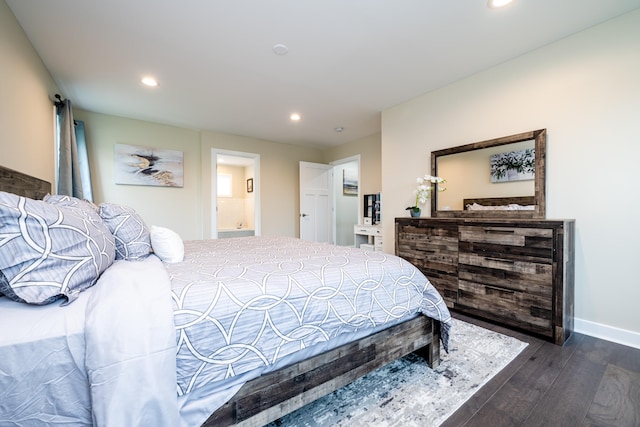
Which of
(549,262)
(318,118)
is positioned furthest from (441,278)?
(318,118)

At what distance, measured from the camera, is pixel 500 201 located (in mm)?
2562

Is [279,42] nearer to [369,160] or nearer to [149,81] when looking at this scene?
[149,81]

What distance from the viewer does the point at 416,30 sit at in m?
2.10

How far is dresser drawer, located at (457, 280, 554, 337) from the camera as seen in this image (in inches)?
80.6

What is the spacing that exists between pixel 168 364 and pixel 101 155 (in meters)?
4.31

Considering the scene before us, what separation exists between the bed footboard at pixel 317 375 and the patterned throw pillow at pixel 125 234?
3.18 feet

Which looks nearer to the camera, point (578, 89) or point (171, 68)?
point (578, 89)

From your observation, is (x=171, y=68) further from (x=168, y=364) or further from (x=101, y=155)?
(x=168, y=364)

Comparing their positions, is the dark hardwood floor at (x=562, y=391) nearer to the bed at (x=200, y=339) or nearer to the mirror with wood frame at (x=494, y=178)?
the bed at (x=200, y=339)

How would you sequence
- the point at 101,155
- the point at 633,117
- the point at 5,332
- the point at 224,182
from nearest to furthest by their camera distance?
the point at 5,332 → the point at 633,117 → the point at 101,155 → the point at 224,182

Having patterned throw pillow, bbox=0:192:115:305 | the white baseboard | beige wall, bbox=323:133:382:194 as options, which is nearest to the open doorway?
beige wall, bbox=323:133:382:194

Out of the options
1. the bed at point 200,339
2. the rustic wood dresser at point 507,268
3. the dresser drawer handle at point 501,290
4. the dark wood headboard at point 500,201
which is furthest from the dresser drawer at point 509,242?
the bed at point 200,339

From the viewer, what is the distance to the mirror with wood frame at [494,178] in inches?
92.9

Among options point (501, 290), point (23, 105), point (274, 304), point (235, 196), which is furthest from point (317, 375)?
point (235, 196)
